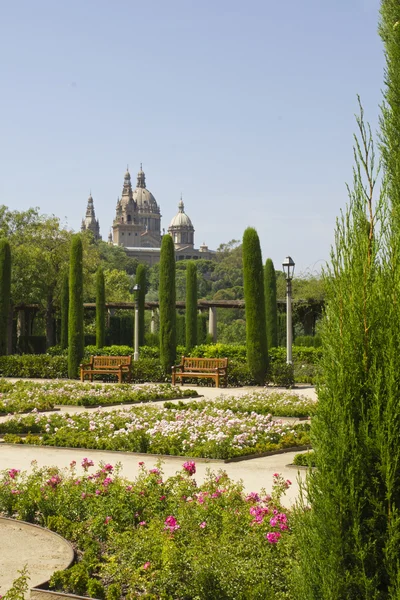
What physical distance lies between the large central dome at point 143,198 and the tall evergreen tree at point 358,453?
18229 centimetres

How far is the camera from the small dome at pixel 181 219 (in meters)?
175

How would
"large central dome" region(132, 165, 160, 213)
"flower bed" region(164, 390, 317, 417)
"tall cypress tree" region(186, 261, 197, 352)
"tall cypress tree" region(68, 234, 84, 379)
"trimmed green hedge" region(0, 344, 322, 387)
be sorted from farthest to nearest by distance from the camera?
"large central dome" region(132, 165, 160, 213) < "tall cypress tree" region(186, 261, 197, 352) < "tall cypress tree" region(68, 234, 84, 379) < "trimmed green hedge" region(0, 344, 322, 387) < "flower bed" region(164, 390, 317, 417)

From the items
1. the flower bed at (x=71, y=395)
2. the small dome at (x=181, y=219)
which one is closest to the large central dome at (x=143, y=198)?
the small dome at (x=181, y=219)

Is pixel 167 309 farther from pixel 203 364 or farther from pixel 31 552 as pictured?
pixel 31 552

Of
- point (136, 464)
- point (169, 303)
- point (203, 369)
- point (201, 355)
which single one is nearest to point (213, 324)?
point (201, 355)

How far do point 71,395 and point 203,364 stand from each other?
15.4 ft

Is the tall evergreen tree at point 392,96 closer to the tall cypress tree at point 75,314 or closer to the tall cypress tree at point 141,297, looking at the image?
the tall cypress tree at point 75,314

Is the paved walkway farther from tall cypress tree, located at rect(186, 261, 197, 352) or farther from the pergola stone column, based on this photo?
the pergola stone column

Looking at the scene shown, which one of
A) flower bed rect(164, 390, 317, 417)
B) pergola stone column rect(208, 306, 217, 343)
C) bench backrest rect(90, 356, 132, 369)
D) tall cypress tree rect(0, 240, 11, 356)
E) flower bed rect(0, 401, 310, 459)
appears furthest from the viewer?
pergola stone column rect(208, 306, 217, 343)

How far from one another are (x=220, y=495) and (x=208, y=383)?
1329 cm

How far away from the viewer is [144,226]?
181 meters

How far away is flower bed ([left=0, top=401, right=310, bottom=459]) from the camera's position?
326 inches

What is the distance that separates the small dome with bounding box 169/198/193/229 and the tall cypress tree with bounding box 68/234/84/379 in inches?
6060

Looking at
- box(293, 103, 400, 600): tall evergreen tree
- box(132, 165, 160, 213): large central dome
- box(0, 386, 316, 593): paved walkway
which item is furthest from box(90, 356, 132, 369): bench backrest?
box(132, 165, 160, 213): large central dome
